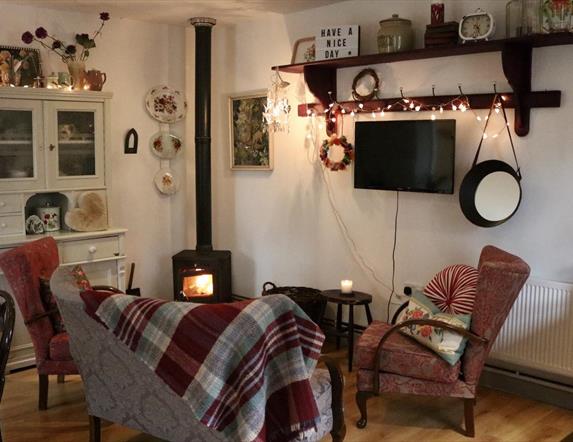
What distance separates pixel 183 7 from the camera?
4738 mm

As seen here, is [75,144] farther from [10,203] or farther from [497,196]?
[497,196]

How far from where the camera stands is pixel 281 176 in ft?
16.8

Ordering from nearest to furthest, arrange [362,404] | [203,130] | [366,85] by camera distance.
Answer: [362,404], [366,85], [203,130]

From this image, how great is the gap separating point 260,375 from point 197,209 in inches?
120

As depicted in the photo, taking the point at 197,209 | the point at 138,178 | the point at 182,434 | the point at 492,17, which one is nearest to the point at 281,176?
the point at 197,209

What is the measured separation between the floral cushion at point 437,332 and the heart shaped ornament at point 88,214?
230 cm

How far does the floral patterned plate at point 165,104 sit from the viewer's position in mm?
5305

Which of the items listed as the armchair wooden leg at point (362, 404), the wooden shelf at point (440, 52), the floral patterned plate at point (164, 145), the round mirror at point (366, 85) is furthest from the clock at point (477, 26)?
the floral patterned plate at point (164, 145)

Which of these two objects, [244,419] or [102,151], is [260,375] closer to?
[244,419]

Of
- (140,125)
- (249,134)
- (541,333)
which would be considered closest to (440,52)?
(541,333)

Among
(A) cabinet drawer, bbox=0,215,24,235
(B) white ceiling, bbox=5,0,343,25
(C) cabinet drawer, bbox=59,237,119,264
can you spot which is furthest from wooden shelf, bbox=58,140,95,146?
(B) white ceiling, bbox=5,0,343,25

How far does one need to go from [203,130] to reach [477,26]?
2322mm

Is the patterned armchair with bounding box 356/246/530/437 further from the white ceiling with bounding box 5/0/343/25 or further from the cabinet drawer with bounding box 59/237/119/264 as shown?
the white ceiling with bounding box 5/0/343/25

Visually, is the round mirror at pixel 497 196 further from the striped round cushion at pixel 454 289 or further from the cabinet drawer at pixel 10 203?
the cabinet drawer at pixel 10 203
